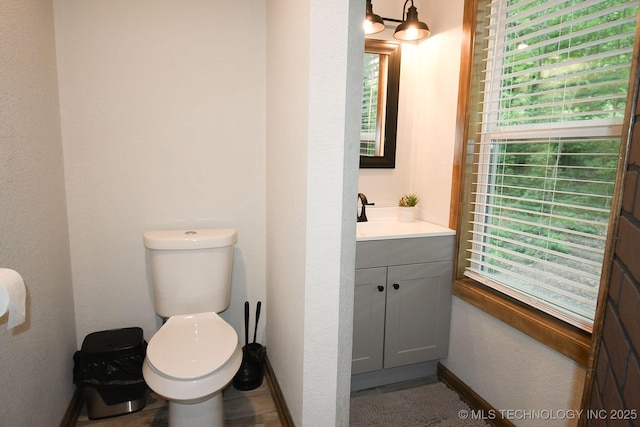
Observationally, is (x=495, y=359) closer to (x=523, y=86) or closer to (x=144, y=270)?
(x=523, y=86)

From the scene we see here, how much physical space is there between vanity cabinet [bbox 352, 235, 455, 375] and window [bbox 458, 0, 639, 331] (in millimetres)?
202

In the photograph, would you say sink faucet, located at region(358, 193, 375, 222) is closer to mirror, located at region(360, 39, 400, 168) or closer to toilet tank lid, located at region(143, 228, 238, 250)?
mirror, located at region(360, 39, 400, 168)

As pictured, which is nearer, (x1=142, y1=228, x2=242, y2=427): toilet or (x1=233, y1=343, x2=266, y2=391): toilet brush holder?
(x1=142, y1=228, x2=242, y2=427): toilet

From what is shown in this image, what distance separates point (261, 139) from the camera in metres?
2.16

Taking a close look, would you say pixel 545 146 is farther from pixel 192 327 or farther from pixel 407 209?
pixel 192 327

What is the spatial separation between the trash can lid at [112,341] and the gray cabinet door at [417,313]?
1.31 m

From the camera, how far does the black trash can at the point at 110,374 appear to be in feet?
5.77

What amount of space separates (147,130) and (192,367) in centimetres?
124

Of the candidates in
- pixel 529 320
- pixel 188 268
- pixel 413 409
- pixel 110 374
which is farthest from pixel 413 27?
pixel 110 374

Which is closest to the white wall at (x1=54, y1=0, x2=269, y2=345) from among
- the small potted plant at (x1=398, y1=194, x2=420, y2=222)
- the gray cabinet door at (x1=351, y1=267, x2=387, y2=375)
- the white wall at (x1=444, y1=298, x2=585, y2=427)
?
the gray cabinet door at (x1=351, y1=267, x2=387, y2=375)

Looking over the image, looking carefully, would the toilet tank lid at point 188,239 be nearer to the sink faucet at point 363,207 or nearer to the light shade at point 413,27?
the sink faucet at point 363,207

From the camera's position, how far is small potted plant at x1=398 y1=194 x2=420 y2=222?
2.37 metres

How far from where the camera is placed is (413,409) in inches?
77.0

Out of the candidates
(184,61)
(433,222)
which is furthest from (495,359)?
(184,61)
